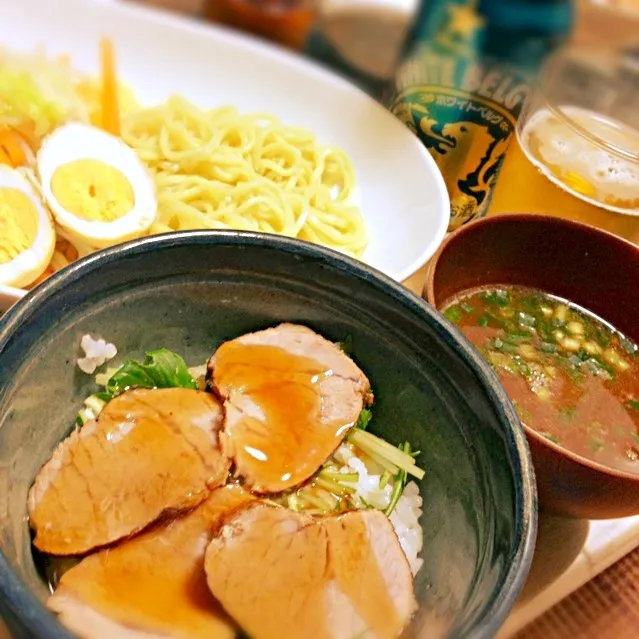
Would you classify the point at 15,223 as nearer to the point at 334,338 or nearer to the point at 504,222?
the point at 334,338

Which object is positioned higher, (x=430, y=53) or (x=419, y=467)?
(x=430, y=53)

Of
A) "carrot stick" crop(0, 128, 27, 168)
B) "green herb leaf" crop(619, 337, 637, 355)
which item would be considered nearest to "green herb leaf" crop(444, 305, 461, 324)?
"green herb leaf" crop(619, 337, 637, 355)

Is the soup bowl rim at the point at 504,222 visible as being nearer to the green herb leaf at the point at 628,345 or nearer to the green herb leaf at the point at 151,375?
the green herb leaf at the point at 628,345

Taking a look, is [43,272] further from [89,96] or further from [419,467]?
[419,467]

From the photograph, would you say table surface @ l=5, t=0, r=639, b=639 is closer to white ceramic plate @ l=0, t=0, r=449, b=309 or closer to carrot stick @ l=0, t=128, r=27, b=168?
white ceramic plate @ l=0, t=0, r=449, b=309

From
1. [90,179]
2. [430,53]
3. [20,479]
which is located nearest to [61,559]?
[20,479]

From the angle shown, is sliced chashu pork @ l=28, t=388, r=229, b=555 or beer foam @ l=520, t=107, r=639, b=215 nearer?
sliced chashu pork @ l=28, t=388, r=229, b=555
